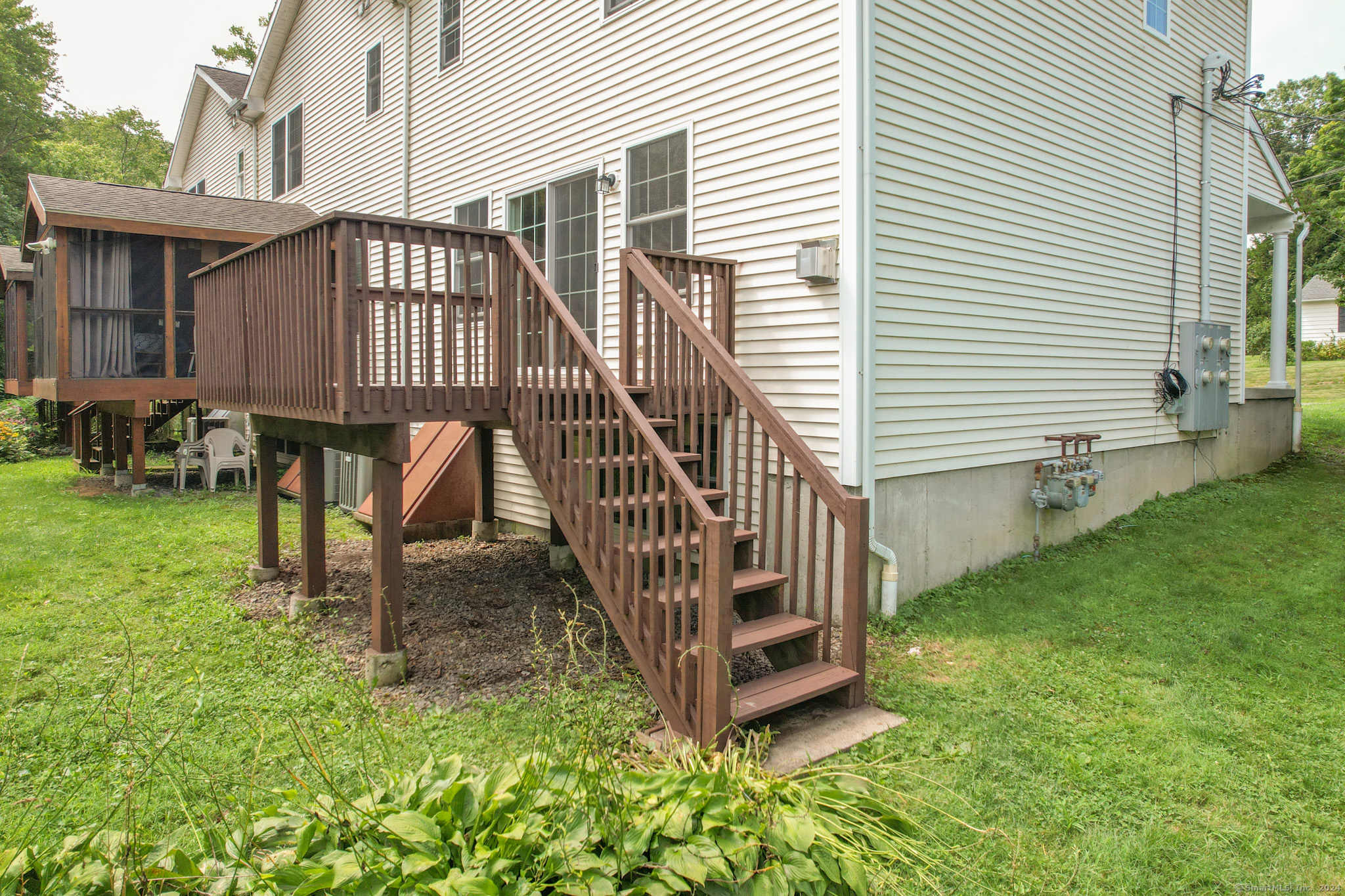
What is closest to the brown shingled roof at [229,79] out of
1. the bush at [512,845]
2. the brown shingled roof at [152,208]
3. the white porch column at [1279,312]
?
the brown shingled roof at [152,208]

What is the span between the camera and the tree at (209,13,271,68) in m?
26.4

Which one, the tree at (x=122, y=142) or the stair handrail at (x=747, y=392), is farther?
the tree at (x=122, y=142)

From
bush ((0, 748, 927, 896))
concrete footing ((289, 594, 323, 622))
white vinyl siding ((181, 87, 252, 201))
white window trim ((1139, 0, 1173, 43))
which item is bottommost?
concrete footing ((289, 594, 323, 622))

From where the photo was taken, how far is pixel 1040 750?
3477mm

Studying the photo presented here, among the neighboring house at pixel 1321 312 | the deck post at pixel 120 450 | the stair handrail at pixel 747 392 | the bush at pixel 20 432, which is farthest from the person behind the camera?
the neighboring house at pixel 1321 312

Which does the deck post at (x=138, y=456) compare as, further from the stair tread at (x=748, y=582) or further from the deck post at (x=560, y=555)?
the stair tread at (x=748, y=582)

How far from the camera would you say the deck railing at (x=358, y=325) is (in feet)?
14.2

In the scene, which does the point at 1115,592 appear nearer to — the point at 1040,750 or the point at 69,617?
the point at 1040,750

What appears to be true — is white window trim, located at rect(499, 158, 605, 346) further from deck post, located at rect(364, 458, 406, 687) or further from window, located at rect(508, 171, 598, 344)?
deck post, located at rect(364, 458, 406, 687)

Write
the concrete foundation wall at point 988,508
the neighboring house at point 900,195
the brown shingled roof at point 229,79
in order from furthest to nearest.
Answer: the brown shingled roof at point 229,79, the concrete foundation wall at point 988,508, the neighboring house at point 900,195

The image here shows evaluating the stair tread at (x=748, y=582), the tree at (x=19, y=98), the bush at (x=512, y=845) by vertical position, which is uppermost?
the tree at (x=19, y=98)

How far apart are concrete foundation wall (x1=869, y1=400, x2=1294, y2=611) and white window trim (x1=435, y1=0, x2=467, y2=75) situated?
6918 millimetres

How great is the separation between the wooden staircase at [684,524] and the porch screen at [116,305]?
785cm

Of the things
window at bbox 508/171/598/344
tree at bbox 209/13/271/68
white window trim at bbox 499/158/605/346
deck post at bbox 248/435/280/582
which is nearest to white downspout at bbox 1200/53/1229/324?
white window trim at bbox 499/158/605/346
